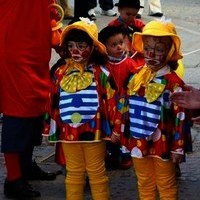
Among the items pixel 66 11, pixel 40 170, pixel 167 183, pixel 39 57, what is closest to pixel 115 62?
pixel 39 57

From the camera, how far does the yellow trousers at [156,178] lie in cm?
430

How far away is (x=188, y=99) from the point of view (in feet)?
13.2

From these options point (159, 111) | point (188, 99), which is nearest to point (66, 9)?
point (159, 111)

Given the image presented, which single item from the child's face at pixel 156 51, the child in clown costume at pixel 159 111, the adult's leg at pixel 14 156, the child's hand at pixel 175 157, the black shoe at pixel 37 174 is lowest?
the black shoe at pixel 37 174

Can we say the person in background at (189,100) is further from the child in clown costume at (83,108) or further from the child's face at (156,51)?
the child in clown costume at (83,108)

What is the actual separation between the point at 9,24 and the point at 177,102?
1.38 m

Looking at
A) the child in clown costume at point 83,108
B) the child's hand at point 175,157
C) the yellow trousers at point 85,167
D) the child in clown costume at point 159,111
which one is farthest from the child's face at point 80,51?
the child's hand at point 175,157

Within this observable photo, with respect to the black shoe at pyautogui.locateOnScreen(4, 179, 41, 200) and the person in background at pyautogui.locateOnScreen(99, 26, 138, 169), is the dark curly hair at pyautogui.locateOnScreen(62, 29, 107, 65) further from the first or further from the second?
the black shoe at pyautogui.locateOnScreen(4, 179, 41, 200)

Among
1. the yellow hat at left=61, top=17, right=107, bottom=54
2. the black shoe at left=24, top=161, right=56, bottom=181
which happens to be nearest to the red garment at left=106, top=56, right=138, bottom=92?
the yellow hat at left=61, top=17, right=107, bottom=54

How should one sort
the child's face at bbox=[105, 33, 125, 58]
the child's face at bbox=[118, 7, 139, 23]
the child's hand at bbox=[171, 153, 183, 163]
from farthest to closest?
the child's face at bbox=[118, 7, 139, 23], the child's face at bbox=[105, 33, 125, 58], the child's hand at bbox=[171, 153, 183, 163]

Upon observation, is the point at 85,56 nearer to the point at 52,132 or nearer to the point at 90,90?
the point at 90,90

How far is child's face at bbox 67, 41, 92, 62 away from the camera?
14.6ft

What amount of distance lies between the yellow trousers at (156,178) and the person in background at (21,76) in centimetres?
94

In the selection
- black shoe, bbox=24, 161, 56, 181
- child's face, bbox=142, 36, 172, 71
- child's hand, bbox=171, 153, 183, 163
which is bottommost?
black shoe, bbox=24, 161, 56, 181
